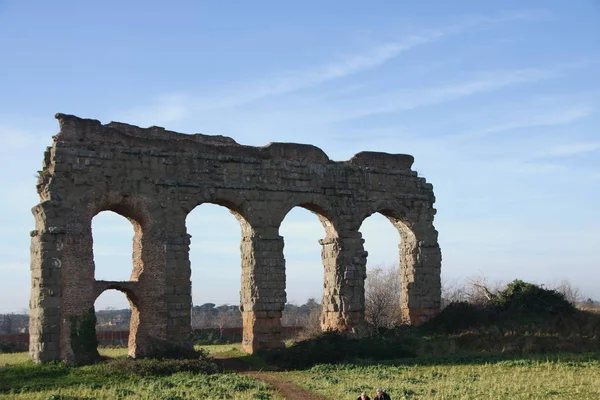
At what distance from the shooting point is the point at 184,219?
2262cm

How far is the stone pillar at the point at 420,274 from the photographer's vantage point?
26.7 metres

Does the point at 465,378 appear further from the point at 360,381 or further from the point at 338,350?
the point at 338,350

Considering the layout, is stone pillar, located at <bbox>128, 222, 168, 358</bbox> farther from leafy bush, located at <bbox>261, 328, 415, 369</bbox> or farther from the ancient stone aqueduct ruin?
leafy bush, located at <bbox>261, 328, 415, 369</bbox>

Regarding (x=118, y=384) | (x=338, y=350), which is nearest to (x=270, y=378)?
(x=338, y=350)

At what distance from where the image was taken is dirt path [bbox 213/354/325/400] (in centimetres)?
1702

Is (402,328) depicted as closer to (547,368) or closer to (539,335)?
(539,335)

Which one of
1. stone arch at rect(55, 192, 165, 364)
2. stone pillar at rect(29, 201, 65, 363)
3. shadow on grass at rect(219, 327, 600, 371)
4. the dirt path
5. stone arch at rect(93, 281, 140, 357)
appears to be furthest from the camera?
shadow on grass at rect(219, 327, 600, 371)

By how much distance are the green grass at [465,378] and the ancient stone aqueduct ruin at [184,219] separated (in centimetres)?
367

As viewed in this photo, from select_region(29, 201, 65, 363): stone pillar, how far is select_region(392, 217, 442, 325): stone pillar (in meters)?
11.6

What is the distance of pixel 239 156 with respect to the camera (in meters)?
23.9

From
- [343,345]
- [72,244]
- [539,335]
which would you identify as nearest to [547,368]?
[539,335]

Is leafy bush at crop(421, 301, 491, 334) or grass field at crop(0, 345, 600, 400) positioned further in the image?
leafy bush at crop(421, 301, 491, 334)

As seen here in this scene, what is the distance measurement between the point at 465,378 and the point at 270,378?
4.65m

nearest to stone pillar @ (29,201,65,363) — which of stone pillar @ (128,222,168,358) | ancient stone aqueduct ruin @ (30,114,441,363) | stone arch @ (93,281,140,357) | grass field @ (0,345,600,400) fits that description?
ancient stone aqueduct ruin @ (30,114,441,363)
